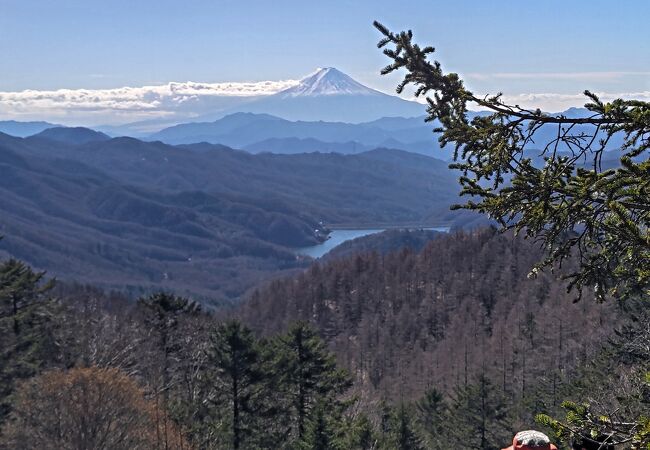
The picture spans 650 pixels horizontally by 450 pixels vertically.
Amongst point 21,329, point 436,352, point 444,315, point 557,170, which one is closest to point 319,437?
point 557,170

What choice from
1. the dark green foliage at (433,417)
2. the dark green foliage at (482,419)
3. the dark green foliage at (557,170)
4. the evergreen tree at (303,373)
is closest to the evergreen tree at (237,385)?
the evergreen tree at (303,373)

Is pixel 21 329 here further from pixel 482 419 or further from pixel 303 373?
pixel 482 419

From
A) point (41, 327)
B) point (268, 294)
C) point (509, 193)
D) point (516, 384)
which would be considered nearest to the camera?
point (509, 193)

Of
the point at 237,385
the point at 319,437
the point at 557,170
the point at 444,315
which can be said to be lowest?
the point at 444,315

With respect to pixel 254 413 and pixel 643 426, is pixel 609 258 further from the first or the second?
pixel 254 413

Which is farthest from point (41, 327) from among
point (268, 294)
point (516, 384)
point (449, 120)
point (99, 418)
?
point (268, 294)
